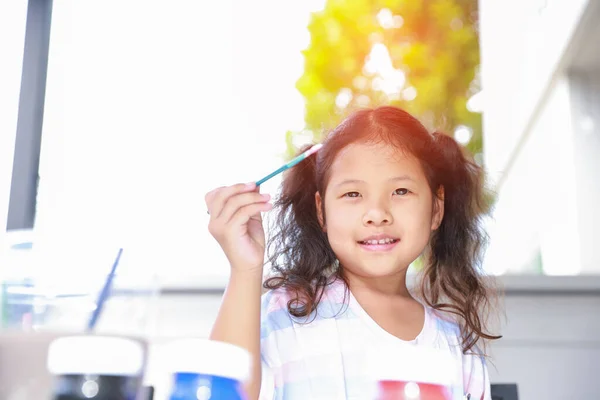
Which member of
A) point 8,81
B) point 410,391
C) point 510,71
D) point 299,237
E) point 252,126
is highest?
point 510,71

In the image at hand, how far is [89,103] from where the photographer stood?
6.02 feet

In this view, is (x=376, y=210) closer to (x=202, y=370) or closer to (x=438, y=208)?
(x=438, y=208)

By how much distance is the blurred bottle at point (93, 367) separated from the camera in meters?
0.43

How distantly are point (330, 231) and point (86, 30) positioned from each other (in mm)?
1041

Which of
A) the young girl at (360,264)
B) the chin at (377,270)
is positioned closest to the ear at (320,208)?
the young girl at (360,264)

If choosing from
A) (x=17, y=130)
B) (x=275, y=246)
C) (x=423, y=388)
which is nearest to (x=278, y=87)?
(x=17, y=130)

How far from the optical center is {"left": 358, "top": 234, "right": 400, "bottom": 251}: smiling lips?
42.4 inches

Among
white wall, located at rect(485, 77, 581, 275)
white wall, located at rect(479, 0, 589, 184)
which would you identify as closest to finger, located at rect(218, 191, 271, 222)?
white wall, located at rect(485, 77, 581, 275)

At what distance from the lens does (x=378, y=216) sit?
107 cm

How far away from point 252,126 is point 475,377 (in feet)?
3.58

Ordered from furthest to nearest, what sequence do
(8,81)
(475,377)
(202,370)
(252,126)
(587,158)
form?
(252,126) → (587,158) → (8,81) → (475,377) → (202,370)

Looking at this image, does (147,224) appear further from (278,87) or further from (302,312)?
(302,312)

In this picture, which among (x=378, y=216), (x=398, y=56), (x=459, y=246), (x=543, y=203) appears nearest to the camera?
(x=378, y=216)

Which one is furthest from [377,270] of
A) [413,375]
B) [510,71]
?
[510,71]
